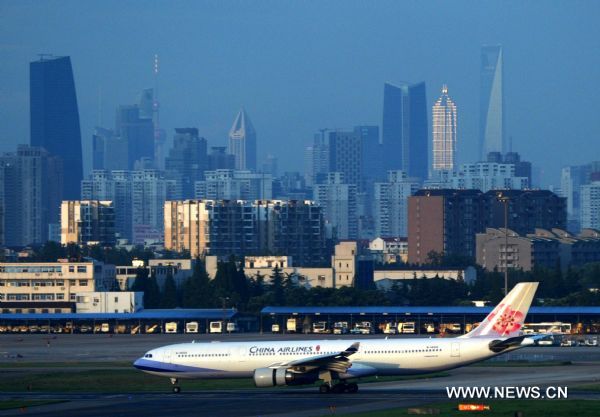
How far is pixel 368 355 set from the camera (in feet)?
296

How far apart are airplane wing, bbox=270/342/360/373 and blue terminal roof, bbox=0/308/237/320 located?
74886mm

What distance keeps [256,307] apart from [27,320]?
84.2 ft

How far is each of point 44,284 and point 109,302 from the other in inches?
438

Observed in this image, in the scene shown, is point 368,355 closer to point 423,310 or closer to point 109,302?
point 423,310

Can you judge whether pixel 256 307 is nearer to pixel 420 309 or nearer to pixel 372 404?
pixel 420 309

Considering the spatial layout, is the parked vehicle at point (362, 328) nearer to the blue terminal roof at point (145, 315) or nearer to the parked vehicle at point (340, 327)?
the parked vehicle at point (340, 327)

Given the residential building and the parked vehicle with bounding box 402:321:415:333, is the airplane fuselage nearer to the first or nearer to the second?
the parked vehicle with bounding box 402:321:415:333

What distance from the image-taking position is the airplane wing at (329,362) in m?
88.5

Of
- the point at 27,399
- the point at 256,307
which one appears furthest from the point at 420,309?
the point at 27,399

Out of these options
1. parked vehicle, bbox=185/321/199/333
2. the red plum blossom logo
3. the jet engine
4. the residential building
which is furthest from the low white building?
the red plum blossom logo

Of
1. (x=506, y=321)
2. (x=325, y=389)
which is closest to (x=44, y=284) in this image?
(x=325, y=389)

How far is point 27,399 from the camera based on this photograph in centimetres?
8925

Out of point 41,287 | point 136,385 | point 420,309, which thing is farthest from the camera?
point 41,287

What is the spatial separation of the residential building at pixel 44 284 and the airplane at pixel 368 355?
318 ft
